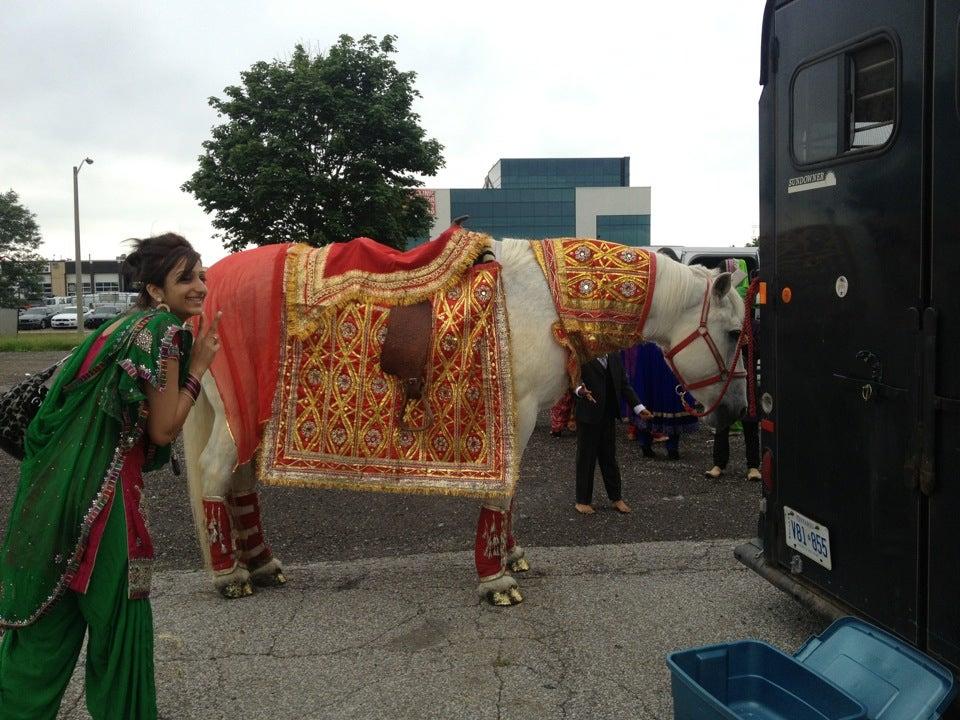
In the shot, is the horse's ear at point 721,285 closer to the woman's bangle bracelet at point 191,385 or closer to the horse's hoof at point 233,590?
the woman's bangle bracelet at point 191,385

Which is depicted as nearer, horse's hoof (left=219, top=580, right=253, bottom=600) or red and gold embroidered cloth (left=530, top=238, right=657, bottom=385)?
red and gold embroidered cloth (left=530, top=238, right=657, bottom=385)

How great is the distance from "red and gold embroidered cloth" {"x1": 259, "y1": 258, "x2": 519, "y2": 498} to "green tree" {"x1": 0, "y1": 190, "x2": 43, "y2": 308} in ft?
125

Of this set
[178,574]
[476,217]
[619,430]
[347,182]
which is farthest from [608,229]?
[178,574]

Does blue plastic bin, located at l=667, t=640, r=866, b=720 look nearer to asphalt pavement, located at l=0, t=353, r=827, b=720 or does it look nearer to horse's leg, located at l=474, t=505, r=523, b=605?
asphalt pavement, located at l=0, t=353, r=827, b=720

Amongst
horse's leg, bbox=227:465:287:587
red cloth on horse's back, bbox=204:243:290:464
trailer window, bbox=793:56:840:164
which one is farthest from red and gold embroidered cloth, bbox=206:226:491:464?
trailer window, bbox=793:56:840:164

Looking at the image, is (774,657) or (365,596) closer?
(774,657)

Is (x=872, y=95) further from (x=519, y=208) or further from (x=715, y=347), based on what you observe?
(x=519, y=208)

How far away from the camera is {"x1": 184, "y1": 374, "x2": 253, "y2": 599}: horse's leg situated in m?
4.10

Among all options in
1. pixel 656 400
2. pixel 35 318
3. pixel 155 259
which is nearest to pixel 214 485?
pixel 155 259

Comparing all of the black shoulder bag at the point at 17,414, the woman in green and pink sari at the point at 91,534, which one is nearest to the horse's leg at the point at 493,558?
the woman in green and pink sari at the point at 91,534

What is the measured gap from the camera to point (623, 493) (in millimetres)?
6660

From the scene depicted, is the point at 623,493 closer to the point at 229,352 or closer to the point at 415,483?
the point at 415,483

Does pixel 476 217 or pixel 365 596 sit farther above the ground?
pixel 476 217

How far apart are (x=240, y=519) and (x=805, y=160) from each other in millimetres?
3529
